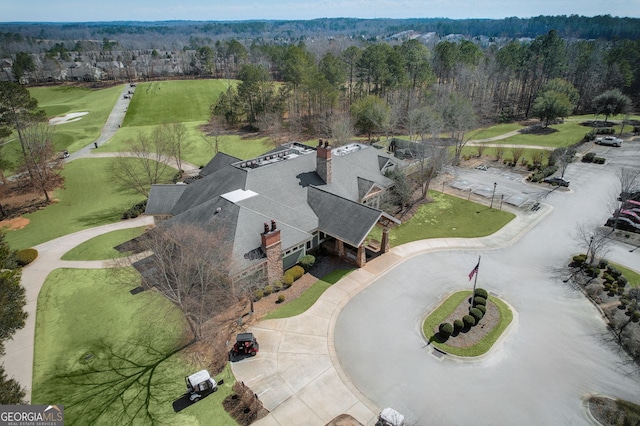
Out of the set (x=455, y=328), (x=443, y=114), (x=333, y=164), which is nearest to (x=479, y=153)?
(x=443, y=114)

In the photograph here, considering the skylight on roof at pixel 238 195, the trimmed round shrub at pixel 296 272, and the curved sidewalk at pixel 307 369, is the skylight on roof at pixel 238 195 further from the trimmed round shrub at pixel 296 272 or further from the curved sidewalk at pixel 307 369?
the curved sidewalk at pixel 307 369

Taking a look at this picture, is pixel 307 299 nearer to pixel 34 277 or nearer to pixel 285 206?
pixel 285 206

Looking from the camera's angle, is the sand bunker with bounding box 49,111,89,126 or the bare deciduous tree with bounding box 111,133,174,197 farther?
the sand bunker with bounding box 49,111,89,126

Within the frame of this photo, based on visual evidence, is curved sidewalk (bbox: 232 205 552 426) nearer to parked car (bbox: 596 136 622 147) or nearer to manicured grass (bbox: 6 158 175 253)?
manicured grass (bbox: 6 158 175 253)

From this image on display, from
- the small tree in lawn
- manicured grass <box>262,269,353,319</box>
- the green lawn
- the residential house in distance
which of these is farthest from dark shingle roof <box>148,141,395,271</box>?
the small tree in lawn

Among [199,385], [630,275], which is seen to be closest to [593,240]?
[630,275]

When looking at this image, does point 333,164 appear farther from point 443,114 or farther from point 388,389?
point 443,114
